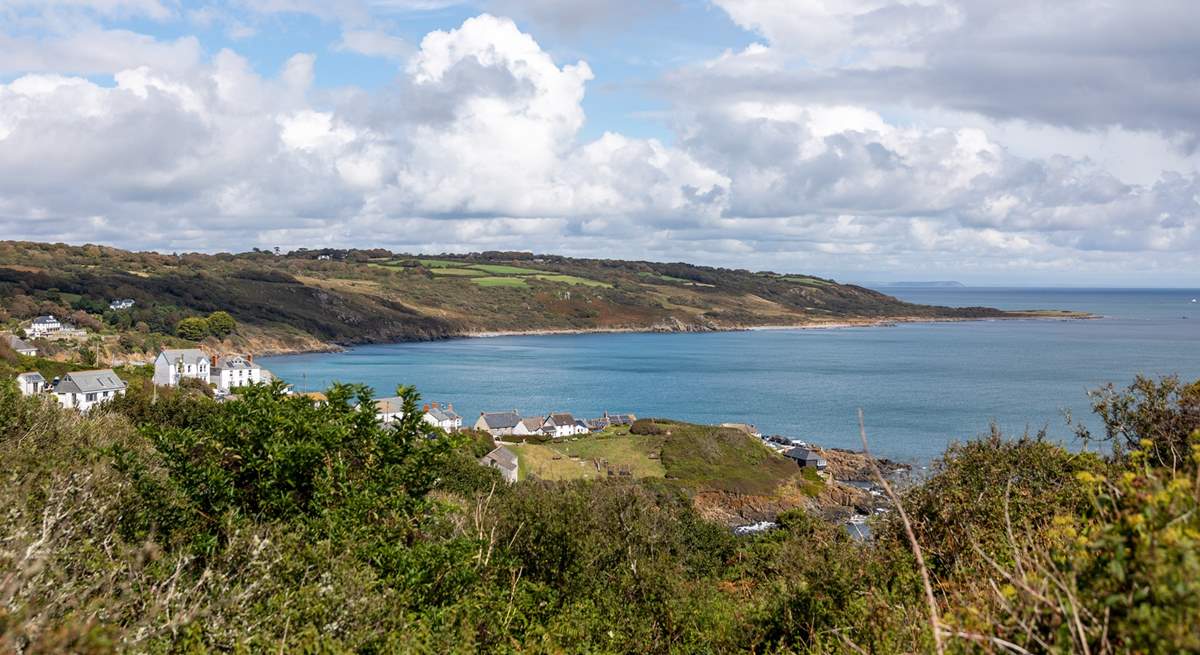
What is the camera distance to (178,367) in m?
81.8

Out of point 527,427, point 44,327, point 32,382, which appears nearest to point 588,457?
point 527,427

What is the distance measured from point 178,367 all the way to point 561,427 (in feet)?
126

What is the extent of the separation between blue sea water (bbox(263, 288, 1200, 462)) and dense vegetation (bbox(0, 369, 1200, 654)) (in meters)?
39.8

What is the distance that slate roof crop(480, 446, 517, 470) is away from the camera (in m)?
52.2

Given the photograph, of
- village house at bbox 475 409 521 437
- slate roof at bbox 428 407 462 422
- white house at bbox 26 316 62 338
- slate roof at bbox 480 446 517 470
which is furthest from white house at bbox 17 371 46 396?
white house at bbox 26 316 62 338

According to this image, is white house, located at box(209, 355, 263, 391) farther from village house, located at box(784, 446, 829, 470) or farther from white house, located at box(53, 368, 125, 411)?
village house, located at box(784, 446, 829, 470)

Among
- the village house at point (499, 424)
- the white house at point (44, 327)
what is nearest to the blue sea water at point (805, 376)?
the village house at point (499, 424)

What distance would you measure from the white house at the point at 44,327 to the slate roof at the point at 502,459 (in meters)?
78.5

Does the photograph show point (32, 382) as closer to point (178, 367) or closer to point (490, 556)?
point (178, 367)

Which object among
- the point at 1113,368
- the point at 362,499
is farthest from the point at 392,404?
the point at 1113,368

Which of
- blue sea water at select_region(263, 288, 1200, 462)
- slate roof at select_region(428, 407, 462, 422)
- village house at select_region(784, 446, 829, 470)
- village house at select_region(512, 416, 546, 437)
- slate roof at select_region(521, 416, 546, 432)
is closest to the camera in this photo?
village house at select_region(784, 446, 829, 470)

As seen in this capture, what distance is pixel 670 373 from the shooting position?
126062 millimetres

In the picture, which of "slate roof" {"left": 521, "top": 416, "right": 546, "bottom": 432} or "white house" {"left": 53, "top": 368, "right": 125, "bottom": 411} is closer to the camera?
"white house" {"left": 53, "top": 368, "right": 125, "bottom": 411}

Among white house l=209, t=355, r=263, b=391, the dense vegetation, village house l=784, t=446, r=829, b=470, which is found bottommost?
village house l=784, t=446, r=829, b=470
